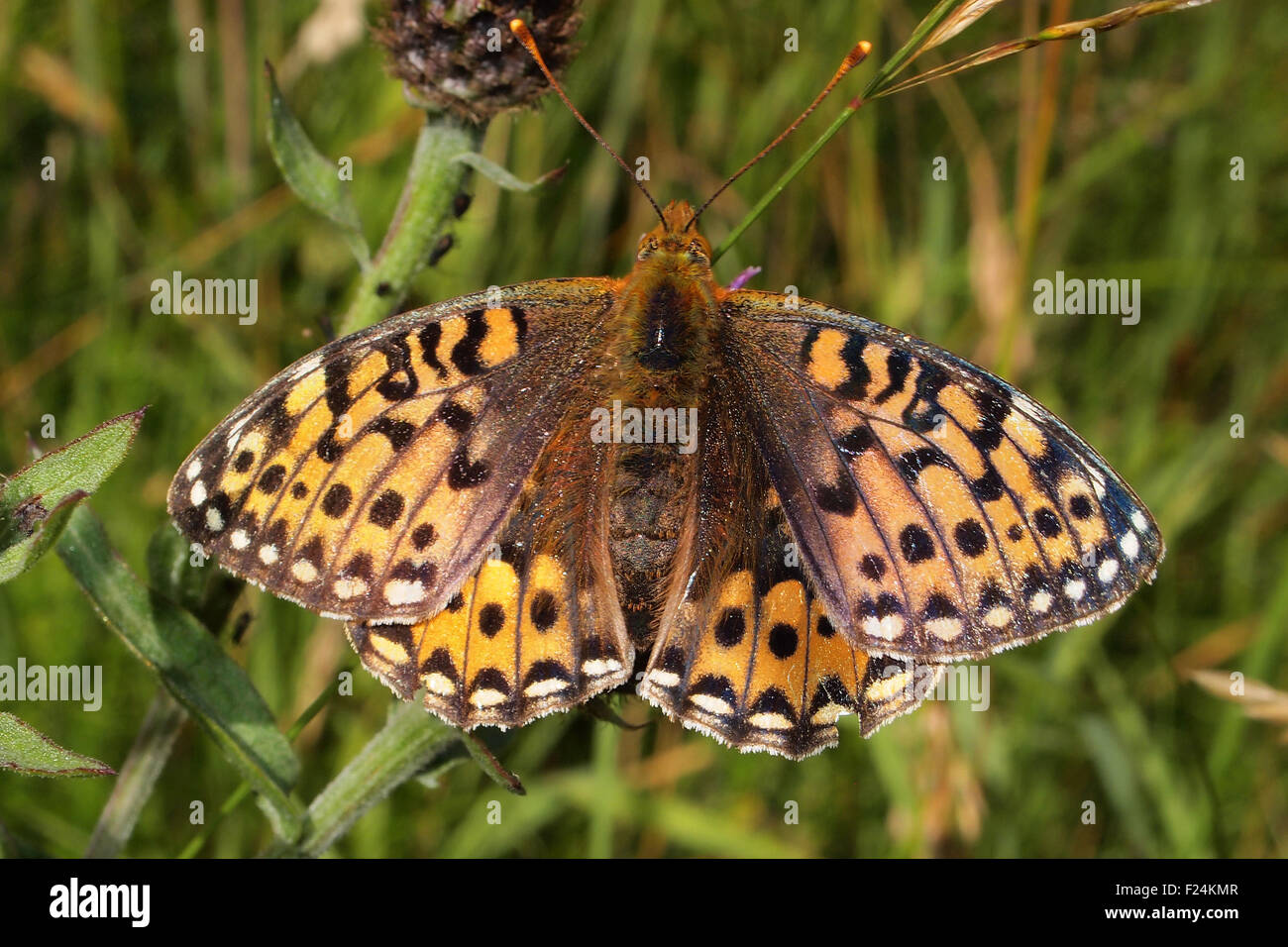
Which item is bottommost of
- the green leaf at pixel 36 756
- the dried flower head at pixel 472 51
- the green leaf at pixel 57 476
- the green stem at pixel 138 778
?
the green stem at pixel 138 778

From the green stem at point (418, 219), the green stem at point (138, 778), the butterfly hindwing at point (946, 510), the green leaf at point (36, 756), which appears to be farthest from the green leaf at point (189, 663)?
the butterfly hindwing at point (946, 510)

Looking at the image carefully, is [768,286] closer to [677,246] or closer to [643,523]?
[677,246]

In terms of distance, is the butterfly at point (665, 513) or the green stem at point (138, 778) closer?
the butterfly at point (665, 513)

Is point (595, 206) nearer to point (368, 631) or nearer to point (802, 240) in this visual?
point (802, 240)

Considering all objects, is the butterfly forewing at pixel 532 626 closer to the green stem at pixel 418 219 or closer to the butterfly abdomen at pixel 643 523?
the butterfly abdomen at pixel 643 523

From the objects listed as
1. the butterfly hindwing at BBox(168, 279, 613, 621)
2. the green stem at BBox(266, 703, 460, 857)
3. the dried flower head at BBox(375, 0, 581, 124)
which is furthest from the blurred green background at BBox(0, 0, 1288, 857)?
the butterfly hindwing at BBox(168, 279, 613, 621)

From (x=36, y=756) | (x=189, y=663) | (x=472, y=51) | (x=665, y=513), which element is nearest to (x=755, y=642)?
(x=665, y=513)
